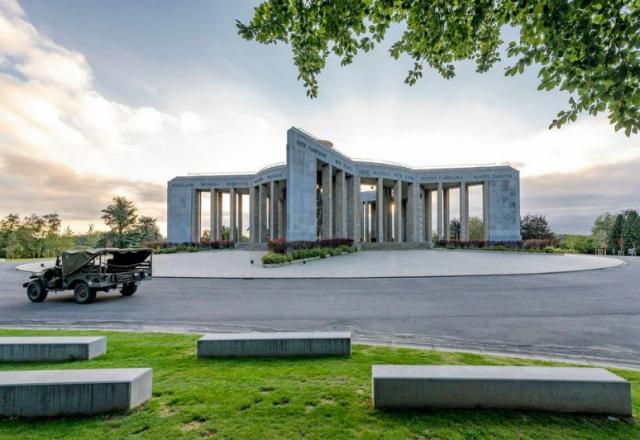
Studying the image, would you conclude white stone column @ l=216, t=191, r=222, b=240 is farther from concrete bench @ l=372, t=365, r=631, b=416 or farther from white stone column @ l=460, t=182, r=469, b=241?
concrete bench @ l=372, t=365, r=631, b=416

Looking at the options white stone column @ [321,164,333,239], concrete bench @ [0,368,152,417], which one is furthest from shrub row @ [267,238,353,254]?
concrete bench @ [0,368,152,417]

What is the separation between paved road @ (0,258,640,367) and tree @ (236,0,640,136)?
3.94m

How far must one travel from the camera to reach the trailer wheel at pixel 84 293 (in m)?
9.95

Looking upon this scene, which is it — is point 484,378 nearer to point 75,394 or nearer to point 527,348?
point 527,348

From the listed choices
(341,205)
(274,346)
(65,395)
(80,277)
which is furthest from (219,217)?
(65,395)

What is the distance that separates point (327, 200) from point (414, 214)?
14478mm

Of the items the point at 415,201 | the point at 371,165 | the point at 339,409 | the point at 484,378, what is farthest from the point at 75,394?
the point at 415,201

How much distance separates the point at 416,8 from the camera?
4996 mm

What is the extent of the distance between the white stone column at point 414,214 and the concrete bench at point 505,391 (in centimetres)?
3869

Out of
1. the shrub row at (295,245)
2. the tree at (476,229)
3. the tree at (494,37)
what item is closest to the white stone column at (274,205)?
the shrub row at (295,245)

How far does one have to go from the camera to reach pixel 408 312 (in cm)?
827

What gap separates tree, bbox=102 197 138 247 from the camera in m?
56.7

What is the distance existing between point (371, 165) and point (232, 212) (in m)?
20.2

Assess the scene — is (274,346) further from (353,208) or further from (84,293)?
(353,208)
